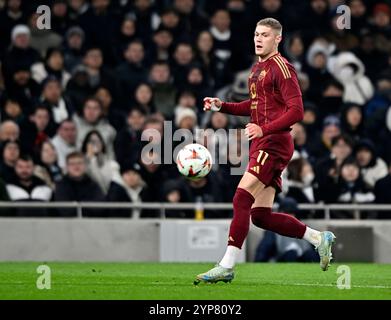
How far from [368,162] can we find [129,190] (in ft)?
11.0

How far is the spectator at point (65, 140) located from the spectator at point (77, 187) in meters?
0.85

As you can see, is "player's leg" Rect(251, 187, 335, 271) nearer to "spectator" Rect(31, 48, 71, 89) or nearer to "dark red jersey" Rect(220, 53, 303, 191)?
"dark red jersey" Rect(220, 53, 303, 191)

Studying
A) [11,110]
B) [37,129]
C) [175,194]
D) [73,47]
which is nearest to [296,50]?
[73,47]

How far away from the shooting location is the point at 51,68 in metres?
19.7

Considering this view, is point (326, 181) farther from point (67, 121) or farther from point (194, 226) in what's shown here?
point (67, 121)

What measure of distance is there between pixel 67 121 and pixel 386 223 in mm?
4685

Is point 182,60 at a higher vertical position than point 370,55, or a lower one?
lower

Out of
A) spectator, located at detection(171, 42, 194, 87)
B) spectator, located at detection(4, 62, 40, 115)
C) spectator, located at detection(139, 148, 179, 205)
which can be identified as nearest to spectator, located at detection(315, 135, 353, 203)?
spectator, located at detection(139, 148, 179, 205)

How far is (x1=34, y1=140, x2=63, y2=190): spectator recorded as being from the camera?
1788 centimetres

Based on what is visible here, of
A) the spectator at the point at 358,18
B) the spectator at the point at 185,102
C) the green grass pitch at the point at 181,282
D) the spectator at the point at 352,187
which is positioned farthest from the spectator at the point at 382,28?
the green grass pitch at the point at 181,282

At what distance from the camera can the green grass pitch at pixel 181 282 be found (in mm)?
10875

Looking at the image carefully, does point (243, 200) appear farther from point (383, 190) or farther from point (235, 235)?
point (383, 190)

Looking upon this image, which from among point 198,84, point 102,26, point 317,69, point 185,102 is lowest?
point 185,102

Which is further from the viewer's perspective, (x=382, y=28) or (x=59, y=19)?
(x=382, y=28)
